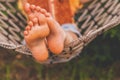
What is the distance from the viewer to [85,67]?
342cm

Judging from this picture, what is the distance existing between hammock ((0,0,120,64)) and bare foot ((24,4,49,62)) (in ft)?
0.22

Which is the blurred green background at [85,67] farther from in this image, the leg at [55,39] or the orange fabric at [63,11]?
the leg at [55,39]

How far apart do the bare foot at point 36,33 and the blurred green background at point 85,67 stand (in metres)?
0.86

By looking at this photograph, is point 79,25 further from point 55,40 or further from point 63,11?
point 55,40

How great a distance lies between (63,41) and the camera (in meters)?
2.53

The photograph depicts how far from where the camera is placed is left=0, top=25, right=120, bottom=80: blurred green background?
3371mm

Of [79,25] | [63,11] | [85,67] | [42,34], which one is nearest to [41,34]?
[42,34]

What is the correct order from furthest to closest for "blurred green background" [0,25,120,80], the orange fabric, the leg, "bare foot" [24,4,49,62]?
"blurred green background" [0,25,120,80]
the orange fabric
the leg
"bare foot" [24,4,49,62]

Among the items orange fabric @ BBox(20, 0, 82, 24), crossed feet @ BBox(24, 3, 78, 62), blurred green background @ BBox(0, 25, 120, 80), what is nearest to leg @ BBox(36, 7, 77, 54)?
crossed feet @ BBox(24, 3, 78, 62)

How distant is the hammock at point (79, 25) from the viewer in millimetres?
2451

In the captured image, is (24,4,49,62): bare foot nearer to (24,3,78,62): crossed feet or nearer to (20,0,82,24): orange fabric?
(24,3,78,62): crossed feet

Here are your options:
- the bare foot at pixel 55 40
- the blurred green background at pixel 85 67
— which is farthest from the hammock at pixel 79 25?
the blurred green background at pixel 85 67

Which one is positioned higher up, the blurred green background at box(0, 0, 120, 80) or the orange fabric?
the orange fabric

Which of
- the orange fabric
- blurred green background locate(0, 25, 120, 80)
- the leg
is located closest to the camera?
the leg
